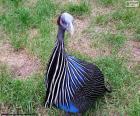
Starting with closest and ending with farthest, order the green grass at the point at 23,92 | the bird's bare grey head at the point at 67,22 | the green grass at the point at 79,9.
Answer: the bird's bare grey head at the point at 67,22 < the green grass at the point at 23,92 < the green grass at the point at 79,9

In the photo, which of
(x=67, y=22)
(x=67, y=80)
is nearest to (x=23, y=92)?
(x=67, y=80)

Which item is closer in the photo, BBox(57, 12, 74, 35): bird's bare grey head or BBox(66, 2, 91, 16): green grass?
BBox(57, 12, 74, 35): bird's bare grey head

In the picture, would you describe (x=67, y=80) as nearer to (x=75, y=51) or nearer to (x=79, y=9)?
(x=75, y=51)

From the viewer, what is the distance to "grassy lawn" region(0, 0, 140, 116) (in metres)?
3.36

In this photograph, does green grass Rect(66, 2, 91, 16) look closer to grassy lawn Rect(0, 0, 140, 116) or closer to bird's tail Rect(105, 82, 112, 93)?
grassy lawn Rect(0, 0, 140, 116)

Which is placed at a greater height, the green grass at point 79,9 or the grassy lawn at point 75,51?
the green grass at point 79,9

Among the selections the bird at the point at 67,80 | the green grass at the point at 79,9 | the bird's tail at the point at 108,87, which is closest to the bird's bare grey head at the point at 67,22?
the bird at the point at 67,80

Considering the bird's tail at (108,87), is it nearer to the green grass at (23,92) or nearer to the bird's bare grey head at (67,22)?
the green grass at (23,92)

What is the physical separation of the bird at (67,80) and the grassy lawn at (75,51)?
0.28 meters

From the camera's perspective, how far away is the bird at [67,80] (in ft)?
9.18

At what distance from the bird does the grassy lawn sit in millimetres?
280

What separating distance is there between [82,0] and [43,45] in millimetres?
864

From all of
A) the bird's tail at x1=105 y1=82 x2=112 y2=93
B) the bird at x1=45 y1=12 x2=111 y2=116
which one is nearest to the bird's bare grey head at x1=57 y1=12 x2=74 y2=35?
A: the bird at x1=45 y1=12 x2=111 y2=116

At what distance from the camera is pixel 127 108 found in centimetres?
331
